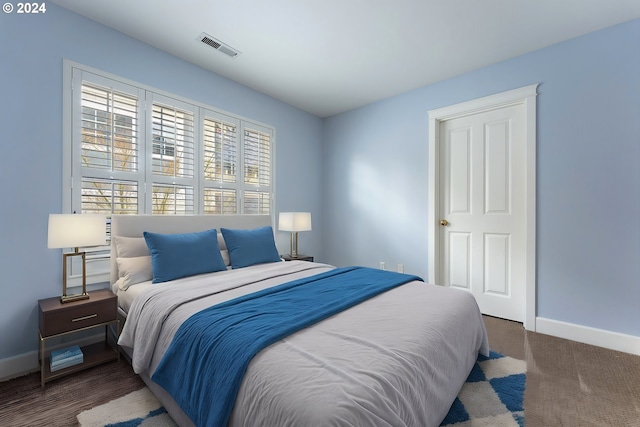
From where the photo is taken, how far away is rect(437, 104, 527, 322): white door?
295 centimetres

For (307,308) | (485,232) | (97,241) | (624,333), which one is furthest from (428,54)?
(97,241)

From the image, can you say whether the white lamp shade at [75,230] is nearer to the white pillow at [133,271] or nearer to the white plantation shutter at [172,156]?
the white pillow at [133,271]

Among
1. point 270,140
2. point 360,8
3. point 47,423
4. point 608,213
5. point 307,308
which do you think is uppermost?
point 360,8

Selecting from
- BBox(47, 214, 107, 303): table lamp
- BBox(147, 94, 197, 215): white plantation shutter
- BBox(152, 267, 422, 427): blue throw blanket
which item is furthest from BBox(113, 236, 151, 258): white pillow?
BBox(152, 267, 422, 427): blue throw blanket

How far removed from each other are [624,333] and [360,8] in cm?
340

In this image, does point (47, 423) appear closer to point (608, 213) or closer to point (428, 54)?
point (428, 54)

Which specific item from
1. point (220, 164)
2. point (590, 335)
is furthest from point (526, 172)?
point (220, 164)

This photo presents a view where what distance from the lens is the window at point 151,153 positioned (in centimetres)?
230

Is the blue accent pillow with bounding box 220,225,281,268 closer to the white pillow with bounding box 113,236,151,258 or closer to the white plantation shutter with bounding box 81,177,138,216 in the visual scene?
the white pillow with bounding box 113,236,151,258

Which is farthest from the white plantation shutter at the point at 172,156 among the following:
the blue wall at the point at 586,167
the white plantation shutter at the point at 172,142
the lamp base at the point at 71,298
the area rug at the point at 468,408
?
the blue wall at the point at 586,167

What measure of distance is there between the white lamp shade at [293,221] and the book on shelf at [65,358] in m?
2.22

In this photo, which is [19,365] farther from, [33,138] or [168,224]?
[33,138]

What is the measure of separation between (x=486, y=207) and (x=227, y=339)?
9.94ft

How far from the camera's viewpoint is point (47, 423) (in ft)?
4.97
